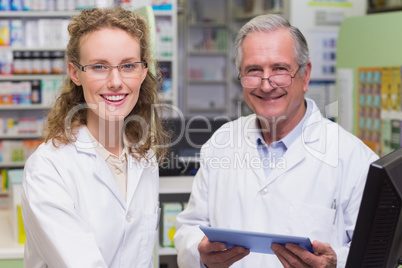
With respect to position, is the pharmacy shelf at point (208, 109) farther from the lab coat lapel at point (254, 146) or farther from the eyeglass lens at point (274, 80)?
the eyeglass lens at point (274, 80)

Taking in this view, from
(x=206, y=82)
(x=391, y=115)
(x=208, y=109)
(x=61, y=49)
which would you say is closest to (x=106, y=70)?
(x=391, y=115)

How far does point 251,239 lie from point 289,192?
44cm

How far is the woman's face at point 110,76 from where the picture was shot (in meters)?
1.51

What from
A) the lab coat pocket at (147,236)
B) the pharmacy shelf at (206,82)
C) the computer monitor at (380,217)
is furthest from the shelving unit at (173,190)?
the pharmacy shelf at (206,82)

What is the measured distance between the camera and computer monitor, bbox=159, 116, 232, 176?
9.98ft

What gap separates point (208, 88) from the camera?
936cm

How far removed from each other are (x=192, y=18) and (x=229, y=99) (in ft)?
5.07

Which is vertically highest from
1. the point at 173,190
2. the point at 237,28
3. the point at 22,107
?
the point at 237,28

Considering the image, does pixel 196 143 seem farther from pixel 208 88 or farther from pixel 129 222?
pixel 208 88

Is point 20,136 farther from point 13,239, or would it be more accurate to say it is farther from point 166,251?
point 166,251

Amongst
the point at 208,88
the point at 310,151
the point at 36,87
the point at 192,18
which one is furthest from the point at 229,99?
the point at 310,151

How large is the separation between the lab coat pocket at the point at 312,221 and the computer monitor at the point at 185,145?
1253mm

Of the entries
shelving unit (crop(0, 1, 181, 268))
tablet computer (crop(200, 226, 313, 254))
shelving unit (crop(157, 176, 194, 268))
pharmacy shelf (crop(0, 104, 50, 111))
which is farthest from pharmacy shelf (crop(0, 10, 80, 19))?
tablet computer (crop(200, 226, 313, 254))

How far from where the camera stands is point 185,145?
3.05 meters
